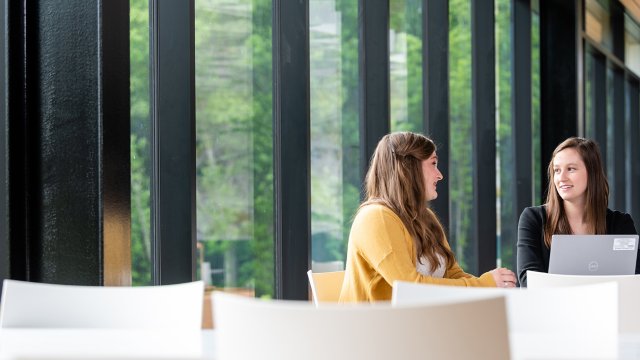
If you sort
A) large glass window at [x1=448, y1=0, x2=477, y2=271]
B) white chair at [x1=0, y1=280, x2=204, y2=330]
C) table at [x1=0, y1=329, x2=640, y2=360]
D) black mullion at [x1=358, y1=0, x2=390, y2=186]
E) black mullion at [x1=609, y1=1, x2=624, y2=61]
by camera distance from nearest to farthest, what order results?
1. table at [x1=0, y1=329, x2=640, y2=360]
2. white chair at [x1=0, y1=280, x2=204, y2=330]
3. black mullion at [x1=358, y1=0, x2=390, y2=186]
4. large glass window at [x1=448, y1=0, x2=477, y2=271]
5. black mullion at [x1=609, y1=1, x2=624, y2=61]

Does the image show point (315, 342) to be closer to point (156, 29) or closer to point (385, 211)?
point (385, 211)

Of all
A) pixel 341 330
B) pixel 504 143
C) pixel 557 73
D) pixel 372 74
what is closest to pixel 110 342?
pixel 341 330

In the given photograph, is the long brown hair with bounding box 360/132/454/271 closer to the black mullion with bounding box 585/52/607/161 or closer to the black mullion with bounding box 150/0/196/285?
the black mullion with bounding box 150/0/196/285

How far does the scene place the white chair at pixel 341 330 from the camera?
119cm

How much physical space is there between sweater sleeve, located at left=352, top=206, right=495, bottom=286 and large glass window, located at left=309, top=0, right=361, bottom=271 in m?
1.15

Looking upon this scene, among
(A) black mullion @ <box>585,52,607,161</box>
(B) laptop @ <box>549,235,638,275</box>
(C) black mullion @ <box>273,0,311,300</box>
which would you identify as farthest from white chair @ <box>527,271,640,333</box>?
(A) black mullion @ <box>585,52,607,161</box>

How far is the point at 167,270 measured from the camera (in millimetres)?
3225

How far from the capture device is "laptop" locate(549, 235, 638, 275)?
10.6 ft

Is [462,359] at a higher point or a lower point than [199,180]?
lower

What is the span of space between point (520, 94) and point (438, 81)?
67.3 inches

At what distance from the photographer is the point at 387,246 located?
3.09 m

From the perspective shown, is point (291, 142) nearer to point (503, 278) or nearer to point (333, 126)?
point (333, 126)

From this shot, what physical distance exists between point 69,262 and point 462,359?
1.83 m

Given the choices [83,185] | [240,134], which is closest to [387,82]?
[240,134]
